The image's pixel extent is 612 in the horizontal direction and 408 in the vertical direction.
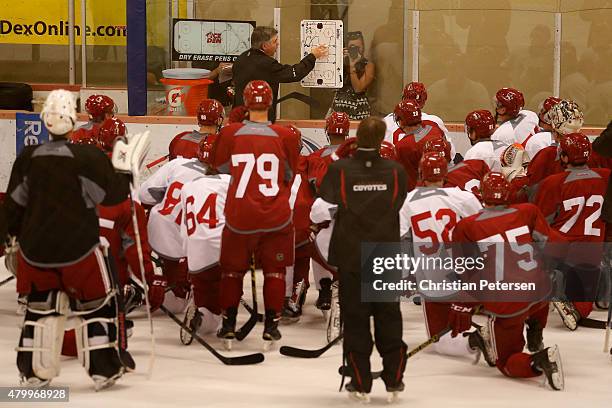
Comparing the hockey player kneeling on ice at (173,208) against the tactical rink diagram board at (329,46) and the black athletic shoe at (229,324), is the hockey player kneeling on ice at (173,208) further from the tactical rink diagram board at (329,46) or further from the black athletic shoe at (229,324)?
the tactical rink diagram board at (329,46)

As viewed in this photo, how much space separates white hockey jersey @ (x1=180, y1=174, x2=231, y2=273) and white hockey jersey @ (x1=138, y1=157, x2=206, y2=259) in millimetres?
297

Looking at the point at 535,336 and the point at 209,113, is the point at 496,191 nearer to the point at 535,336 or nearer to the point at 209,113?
the point at 535,336

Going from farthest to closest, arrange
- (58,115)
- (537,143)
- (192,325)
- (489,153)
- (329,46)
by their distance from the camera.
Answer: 1. (329,46)
2. (537,143)
3. (489,153)
4. (192,325)
5. (58,115)

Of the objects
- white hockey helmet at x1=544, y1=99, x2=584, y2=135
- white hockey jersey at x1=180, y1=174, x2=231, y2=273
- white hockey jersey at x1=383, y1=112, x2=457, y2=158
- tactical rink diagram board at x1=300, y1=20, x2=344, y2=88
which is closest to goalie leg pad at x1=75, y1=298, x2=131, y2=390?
white hockey jersey at x1=180, y1=174, x2=231, y2=273

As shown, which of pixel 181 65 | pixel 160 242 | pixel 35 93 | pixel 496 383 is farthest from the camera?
pixel 35 93

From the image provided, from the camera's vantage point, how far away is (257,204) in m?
6.45

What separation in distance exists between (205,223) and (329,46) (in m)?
3.87

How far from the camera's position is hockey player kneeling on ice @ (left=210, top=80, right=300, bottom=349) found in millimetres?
6461

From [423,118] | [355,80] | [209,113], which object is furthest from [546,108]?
[209,113]

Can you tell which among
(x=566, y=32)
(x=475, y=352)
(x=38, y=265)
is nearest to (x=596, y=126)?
(x=566, y=32)

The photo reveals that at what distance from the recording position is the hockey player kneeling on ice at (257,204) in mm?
6461

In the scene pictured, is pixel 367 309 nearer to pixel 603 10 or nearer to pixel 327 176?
pixel 327 176

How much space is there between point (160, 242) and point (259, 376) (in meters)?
1.42

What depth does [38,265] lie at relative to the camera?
5.38 metres
